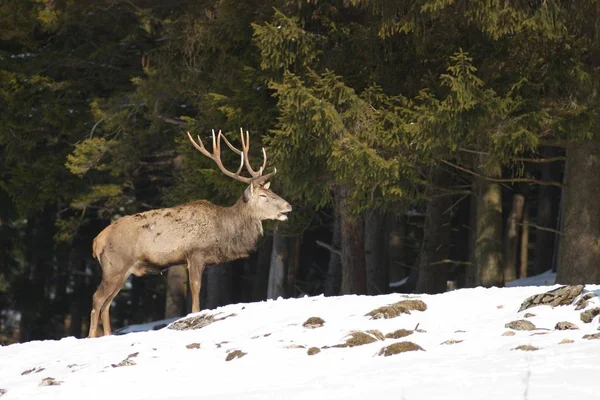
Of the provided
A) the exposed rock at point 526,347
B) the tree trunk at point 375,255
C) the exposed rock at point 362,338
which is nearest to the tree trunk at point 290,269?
the tree trunk at point 375,255

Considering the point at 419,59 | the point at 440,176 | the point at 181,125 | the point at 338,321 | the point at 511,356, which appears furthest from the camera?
the point at 181,125

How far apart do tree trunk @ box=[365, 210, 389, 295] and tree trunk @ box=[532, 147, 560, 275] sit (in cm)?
419

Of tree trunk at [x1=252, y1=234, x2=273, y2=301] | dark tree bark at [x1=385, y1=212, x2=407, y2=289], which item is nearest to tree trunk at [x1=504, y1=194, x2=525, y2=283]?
dark tree bark at [x1=385, y1=212, x2=407, y2=289]

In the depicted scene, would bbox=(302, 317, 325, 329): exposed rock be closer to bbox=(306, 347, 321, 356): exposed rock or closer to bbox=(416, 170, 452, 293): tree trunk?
bbox=(306, 347, 321, 356): exposed rock

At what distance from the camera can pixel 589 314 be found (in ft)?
35.8

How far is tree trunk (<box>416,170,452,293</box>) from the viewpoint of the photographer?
22.2 m

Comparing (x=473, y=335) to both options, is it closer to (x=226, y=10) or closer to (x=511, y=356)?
(x=511, y=356)

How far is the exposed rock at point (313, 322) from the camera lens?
1188 cm

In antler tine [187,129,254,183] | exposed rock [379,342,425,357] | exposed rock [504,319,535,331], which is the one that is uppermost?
antler tine [187,129,254,183]

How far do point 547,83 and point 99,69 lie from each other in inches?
488

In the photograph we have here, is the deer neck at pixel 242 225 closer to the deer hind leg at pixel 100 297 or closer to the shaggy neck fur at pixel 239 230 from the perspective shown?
the shaggy neck fur at pixel 239 230

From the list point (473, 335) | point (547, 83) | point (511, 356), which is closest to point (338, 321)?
point (473, 335)

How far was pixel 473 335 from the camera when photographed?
10789 mm

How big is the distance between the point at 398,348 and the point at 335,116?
267 inches
